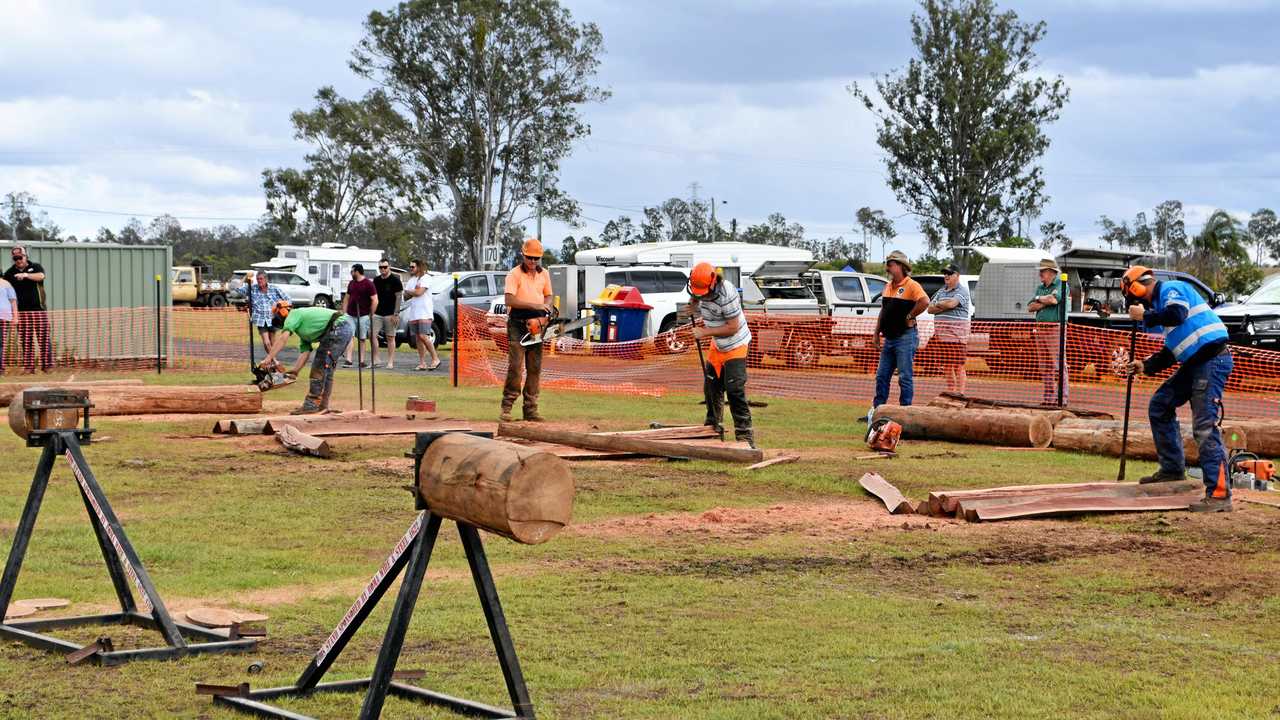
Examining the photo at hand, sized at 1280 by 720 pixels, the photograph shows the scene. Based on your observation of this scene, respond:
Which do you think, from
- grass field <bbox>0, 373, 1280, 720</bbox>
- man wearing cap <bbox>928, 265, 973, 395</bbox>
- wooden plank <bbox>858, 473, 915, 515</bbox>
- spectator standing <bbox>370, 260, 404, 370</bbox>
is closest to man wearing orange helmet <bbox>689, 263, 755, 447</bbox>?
grass field <bbox>0, 373, 1280, 720</bbox>

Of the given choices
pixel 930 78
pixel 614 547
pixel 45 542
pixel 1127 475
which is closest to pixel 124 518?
pixel 45 542

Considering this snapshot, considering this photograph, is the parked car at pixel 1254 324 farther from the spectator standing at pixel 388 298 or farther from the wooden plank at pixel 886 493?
the spectator standing at pixel 388 298

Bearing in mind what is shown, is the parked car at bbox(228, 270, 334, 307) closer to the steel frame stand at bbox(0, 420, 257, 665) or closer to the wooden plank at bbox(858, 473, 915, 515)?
the wooden plank at bbox(858, 473, 915, 515)

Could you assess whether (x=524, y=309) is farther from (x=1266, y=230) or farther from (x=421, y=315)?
(x=1266, y=230)

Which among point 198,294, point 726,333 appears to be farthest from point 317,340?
point 198,294

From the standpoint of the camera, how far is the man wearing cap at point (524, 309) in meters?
15.1

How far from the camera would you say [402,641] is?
4879 mm

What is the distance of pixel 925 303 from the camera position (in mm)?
15391

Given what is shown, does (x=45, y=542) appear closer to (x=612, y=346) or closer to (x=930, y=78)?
(x=612, y=346)

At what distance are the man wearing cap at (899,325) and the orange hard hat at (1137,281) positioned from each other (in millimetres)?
4189

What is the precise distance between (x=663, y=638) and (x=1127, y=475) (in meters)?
7.50

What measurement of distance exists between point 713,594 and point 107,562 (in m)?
3.01

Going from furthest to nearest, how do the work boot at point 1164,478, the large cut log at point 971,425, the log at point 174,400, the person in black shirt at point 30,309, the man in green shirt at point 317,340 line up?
1. the person in black shirt at point 30,309
2. the log at point 174,400
3. the man in green shirt at point 317,340
4. the large cut log at point 971,425
5. the work boot at point 1164,478

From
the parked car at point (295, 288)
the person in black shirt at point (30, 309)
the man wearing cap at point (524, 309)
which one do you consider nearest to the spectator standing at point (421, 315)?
the person in black shirt at point (30, 309)
